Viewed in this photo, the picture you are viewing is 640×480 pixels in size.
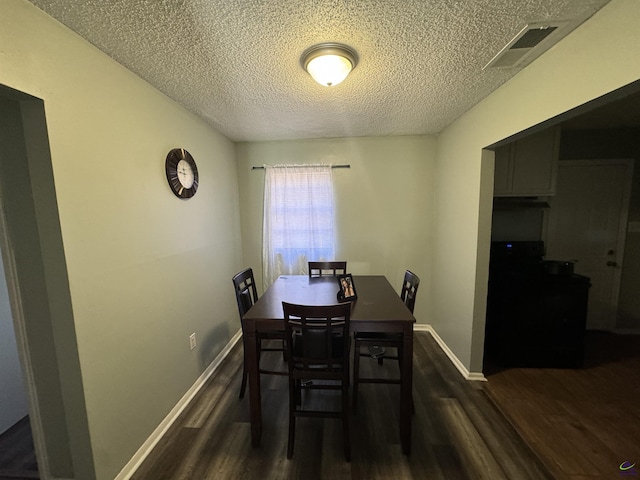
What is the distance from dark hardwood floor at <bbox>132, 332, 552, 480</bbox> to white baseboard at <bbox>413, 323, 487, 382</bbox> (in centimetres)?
9

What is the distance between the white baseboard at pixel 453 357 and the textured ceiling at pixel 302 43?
239 centimetres

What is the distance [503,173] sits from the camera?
255 cm

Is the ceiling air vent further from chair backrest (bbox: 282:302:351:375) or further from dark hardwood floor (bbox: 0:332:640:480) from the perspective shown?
dark hardwood floor (bbox: 0:332:640:480)

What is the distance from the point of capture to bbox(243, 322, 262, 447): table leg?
5.46 ft

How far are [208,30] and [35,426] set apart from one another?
2.23 meters

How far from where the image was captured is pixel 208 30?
4.04ft

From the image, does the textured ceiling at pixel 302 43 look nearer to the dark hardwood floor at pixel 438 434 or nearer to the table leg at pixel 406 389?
the table leg at pixel 406 389

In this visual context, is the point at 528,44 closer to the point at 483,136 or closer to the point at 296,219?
the point at 483,136

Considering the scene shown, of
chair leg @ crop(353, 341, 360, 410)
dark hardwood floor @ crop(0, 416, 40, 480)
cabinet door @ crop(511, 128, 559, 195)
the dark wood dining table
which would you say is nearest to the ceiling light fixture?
the dark wood dining table

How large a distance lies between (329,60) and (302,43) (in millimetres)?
163

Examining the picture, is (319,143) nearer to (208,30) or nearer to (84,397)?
(208,30)

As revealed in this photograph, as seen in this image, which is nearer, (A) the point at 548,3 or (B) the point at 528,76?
(A) the point at 548,3

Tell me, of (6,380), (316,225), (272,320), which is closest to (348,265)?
(316,225)

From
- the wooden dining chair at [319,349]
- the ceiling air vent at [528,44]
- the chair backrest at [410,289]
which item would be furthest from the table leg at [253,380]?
the ceiling air vent at [528,44]
